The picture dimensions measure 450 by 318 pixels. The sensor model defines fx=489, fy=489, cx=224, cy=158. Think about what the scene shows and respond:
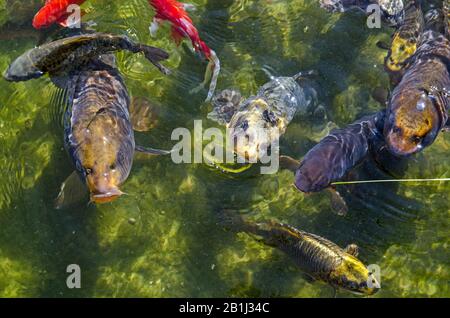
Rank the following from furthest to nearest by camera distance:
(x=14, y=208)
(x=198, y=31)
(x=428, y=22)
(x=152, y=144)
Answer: (x=198, y=31), (x=428, y=22), (x=152, y=144), (x=14, y=208)

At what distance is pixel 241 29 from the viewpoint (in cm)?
679

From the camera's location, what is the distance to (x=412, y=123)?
15.9 ft

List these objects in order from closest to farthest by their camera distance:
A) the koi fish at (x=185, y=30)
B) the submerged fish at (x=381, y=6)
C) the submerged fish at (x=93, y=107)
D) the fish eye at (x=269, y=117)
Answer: the submerged fish at (x=93, y=107) < the fish eye at (x=269, y=117) < the koi fish at (x=185, y=30) < the submerged fish at (x=381, y=6)

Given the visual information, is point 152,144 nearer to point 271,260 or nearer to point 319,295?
point 271,260

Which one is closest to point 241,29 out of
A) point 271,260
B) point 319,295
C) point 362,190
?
point 362,190

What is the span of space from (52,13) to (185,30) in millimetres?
1598

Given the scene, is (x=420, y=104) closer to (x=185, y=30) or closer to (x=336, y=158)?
(x=336, y=158)

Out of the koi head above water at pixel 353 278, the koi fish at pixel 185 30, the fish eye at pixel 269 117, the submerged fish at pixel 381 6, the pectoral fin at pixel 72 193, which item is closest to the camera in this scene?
the koi head above water at pixel 353 278

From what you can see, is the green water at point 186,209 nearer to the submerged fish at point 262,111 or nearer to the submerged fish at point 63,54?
the submerged fish at point 262,111

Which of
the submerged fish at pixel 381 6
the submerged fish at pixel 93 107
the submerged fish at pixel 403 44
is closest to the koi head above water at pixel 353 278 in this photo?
the submerged fish at pixel 93 107

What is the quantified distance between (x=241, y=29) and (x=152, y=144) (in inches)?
87.7

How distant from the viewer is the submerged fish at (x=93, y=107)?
4.18 m

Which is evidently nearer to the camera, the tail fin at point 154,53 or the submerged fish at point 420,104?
the submerged fish at point 420,104

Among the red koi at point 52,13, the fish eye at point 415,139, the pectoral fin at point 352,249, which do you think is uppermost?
the fish eye at point 415,139
